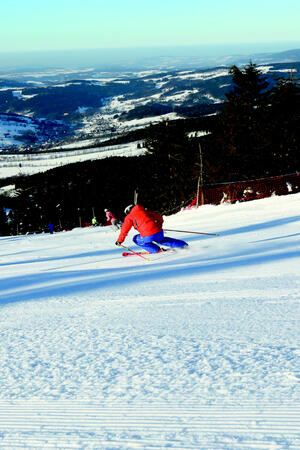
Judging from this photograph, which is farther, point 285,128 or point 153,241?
point 285,128

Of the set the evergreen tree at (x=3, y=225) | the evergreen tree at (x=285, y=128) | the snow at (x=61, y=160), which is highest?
the evergreen tree at (x=285, y=128)

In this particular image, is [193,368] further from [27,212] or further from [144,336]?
[27,212]

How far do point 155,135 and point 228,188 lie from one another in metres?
23.1

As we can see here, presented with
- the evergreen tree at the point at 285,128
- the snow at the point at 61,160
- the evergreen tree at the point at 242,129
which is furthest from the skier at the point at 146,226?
the snow at the point at 61,160

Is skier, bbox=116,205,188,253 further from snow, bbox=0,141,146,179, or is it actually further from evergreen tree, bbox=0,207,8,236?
snow, bbox=0,141,146,179

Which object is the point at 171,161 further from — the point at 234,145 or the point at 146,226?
the point at 146,226

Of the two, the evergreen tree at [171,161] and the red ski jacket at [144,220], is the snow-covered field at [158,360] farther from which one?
the evergreen tree at [171,161]

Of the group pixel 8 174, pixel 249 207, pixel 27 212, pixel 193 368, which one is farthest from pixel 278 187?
pixel 8 174

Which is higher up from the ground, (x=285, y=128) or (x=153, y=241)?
(x=285, y=128)

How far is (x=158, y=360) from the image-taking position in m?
3.43

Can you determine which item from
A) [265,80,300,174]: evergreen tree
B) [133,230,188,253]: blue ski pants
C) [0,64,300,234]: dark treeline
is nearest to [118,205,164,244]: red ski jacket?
[133,230,188,253]: blue ski pants

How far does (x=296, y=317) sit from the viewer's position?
4.19 metres

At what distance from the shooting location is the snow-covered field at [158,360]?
247 centimetres

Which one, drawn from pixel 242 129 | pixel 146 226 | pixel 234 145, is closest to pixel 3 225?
pixel 234 145
